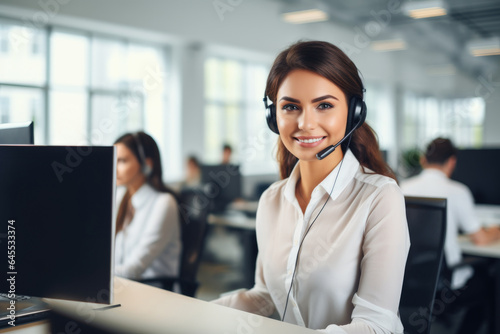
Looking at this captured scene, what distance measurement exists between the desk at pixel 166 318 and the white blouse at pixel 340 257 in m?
0.15

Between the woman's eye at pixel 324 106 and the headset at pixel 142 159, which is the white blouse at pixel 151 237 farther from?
the woman's eye at pixel 324 106

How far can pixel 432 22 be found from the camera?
30.4ft

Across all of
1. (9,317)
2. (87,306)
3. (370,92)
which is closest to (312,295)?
(87,306)

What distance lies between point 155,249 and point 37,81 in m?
4.80

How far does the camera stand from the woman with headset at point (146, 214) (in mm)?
2275

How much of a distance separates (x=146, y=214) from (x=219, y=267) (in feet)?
10.00

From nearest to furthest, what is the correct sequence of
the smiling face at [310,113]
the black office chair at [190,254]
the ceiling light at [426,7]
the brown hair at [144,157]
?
1. the smiling face at [310,113]
2. the black office chair at [190,254]
3. the brown hair at [144,157]
4. the ceiling light at [426,7]

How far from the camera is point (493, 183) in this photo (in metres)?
3.46

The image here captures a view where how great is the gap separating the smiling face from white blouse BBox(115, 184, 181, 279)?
1.14 meters

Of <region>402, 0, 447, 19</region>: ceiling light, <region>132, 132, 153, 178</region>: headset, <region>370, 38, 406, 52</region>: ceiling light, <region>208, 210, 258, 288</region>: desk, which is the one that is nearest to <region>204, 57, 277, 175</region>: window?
<region>370, 38, 406, 52</region>: ceiling light

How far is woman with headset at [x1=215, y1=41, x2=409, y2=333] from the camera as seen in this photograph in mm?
1201

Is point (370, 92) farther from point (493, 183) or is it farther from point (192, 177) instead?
point (493, 183)

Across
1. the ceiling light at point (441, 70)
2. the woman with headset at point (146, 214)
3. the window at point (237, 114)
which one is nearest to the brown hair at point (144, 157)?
the woman with headset at point (146, 214)

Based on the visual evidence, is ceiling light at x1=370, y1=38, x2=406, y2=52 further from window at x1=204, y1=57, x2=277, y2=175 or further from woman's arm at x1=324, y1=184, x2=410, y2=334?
woman's arm at x1=324, y1=184, x2=410, y2=334
